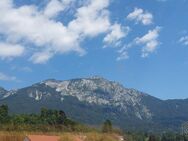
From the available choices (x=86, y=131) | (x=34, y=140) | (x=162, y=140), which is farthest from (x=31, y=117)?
(x=162, y=140)

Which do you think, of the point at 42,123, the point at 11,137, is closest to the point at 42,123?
the point at 42,123

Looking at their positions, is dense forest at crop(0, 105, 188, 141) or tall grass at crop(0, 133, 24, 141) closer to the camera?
tall grass at crop(0, 133, 24, 141)

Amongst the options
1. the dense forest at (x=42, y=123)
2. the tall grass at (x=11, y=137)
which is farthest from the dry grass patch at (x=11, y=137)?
the dense forest at (x=42, y=123)

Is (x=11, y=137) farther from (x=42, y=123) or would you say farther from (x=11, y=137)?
(x=42, y=123)

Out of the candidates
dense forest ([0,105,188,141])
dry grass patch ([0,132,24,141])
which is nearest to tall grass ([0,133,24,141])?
dry grass patch ([0,132,24,141])

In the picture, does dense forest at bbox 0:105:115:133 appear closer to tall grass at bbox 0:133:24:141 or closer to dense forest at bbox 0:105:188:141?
dense forest at bbox 0:105:188:141

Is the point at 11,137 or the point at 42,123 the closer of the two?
the point at 11,137

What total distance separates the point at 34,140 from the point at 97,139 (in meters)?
14.6

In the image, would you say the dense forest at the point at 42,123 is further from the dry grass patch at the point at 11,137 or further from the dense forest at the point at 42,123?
the dry grass patch at the point at 11,137

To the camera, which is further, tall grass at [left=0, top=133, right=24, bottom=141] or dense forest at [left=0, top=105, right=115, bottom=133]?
dense forest at [left=0, top=105, right=115, bottom=133]

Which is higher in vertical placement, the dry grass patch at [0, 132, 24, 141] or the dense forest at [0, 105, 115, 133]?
the dense forest at [0, 105, 115, 133]

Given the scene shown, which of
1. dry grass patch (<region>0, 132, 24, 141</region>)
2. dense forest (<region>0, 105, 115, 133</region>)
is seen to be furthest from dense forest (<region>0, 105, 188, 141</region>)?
dry grass patch (<region>0, 132, 24, 141</region>)

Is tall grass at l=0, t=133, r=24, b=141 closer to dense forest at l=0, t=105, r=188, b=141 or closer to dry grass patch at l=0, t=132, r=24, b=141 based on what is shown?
dry grass patch at l=0, t=132, r=24, b=141

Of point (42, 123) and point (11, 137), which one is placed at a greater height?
point (42, 123)
